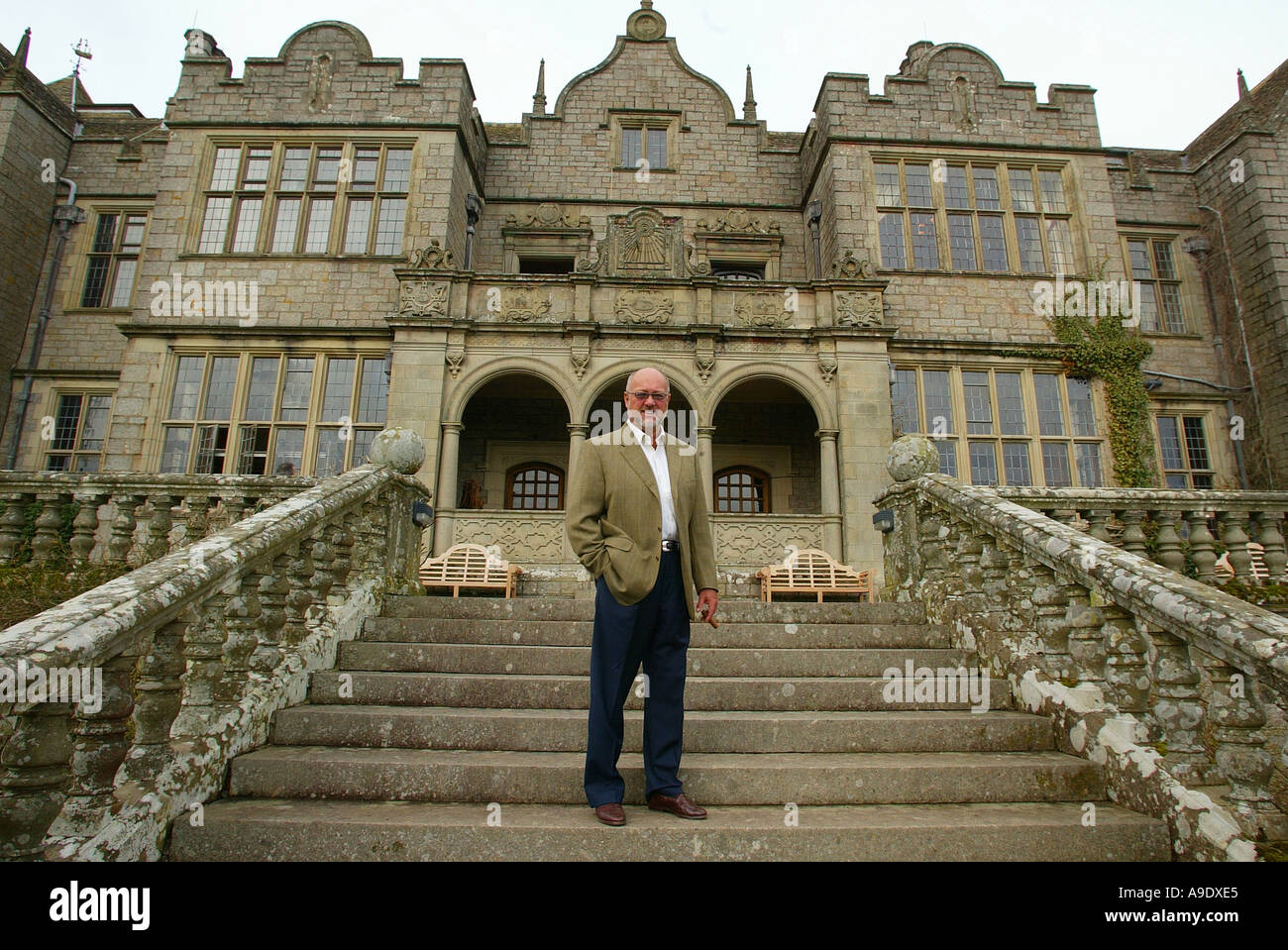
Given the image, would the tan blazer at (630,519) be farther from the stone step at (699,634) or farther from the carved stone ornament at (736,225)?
the carved stone ornament at (736,225)

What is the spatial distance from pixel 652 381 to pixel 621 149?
1351 centimetres

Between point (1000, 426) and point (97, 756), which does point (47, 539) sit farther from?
point (1000, 426)

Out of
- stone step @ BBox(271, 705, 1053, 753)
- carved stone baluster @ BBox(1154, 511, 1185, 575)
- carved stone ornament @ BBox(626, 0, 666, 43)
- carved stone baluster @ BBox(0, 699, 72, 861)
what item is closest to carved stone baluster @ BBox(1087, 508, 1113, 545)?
carved stone baluster @ BBox(1154, 511, 1185, 575)

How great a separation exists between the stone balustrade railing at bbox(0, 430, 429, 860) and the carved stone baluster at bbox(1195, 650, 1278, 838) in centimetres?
433

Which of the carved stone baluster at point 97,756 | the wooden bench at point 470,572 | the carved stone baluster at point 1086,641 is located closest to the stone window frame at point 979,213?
the wooden bench at point 470,572

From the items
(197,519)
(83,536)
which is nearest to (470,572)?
(197,519)

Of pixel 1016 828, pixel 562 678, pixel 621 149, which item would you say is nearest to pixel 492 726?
pixel 562 678

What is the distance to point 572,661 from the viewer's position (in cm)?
457

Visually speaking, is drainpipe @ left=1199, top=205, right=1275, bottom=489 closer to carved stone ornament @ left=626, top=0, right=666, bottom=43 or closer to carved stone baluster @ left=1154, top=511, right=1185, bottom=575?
carved stone baluster @ left=1154, top=511, right=1185, bottom=575

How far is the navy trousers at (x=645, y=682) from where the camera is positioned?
9.89 feet

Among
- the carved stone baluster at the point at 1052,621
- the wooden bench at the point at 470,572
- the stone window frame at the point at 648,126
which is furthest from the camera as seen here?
the stone window frame at the point at 648,126

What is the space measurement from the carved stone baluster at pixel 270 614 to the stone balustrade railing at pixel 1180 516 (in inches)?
228

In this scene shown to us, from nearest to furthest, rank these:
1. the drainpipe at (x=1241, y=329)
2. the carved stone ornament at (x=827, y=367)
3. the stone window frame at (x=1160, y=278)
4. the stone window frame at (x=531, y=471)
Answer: the carved stone ornament at (x=827, y=367) < the drainpipe at (x=1241, y=329) < the stone window frame at (x=531, y=471) < the stone window frame at (x=1160, y=278)
